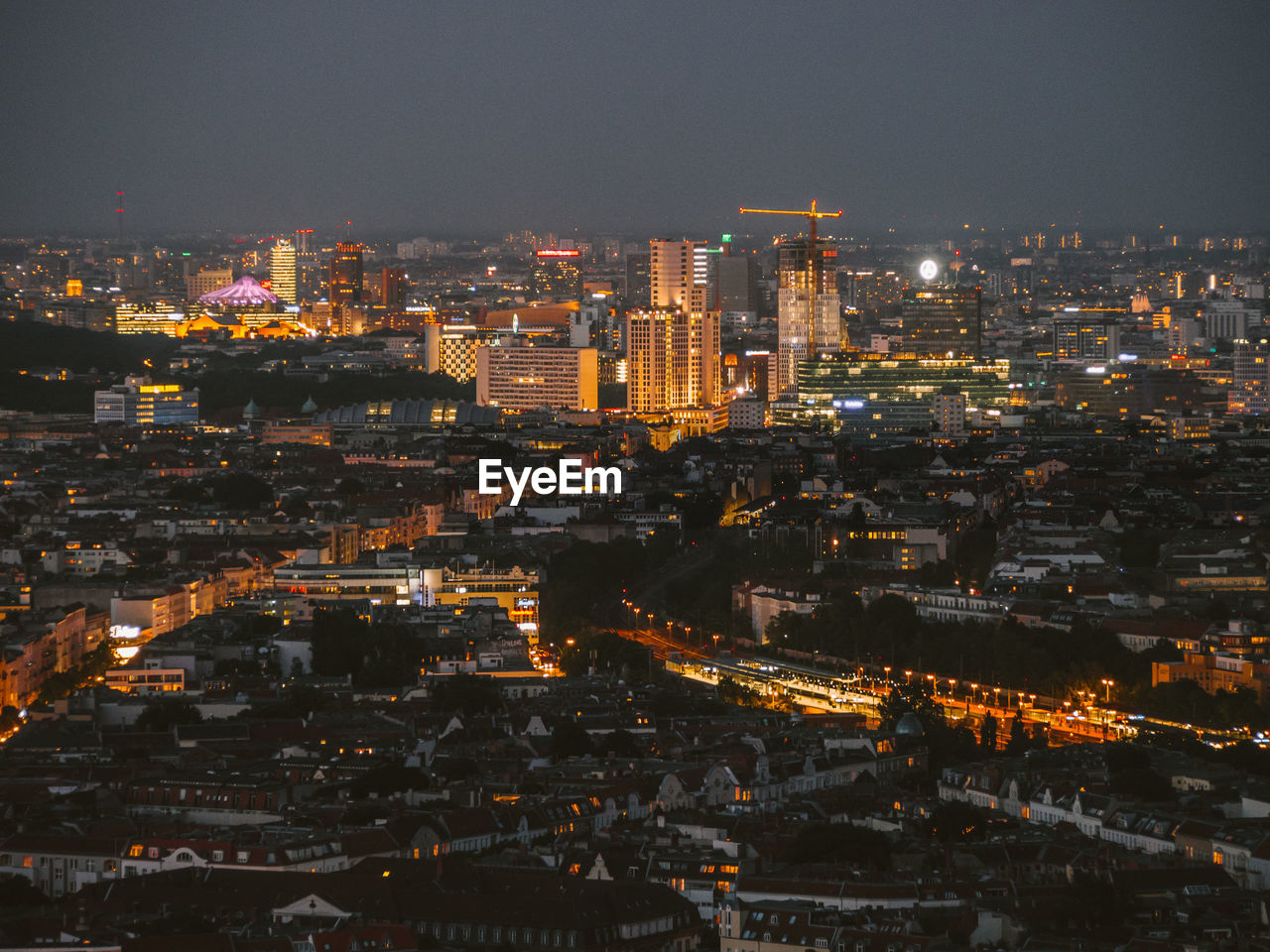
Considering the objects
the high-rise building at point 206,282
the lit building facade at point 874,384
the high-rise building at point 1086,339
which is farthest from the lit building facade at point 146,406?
the high-rise building at point 206,282

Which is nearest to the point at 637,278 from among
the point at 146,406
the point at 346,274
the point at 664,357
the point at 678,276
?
the point at 346,274

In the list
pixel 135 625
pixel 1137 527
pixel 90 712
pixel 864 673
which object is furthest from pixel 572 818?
pixel 1137 527

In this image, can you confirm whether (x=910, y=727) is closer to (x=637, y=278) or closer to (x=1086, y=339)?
(x=1086, y=339)

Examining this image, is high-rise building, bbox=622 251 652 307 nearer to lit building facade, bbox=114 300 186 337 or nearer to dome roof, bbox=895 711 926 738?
lit building facade, bbox=114 300 186 337

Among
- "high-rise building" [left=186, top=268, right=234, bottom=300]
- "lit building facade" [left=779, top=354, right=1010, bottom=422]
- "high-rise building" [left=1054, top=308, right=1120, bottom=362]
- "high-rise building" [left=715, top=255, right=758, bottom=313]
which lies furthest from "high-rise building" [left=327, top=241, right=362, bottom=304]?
"lit building facade" [left=779, top=354, right=1010, bottom=422]

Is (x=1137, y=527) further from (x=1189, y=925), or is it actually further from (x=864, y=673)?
(x=1189, y=925)

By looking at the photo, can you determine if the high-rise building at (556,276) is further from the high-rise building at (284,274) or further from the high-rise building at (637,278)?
the high-rise building at (284,274)
